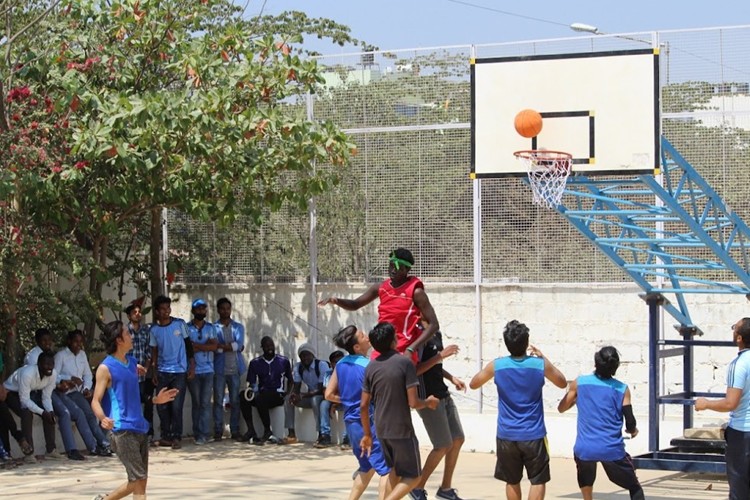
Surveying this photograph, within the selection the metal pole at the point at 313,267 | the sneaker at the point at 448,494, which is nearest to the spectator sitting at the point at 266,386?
the metal pole at the point at 313,267

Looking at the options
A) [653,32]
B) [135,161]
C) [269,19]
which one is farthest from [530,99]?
[269,19]

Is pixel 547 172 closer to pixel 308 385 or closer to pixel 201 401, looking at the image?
A: pixel 308 385

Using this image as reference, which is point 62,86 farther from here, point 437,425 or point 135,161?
point 437,425

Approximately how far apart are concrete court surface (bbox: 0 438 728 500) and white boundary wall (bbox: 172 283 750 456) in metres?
0.85

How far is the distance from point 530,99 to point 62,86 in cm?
531

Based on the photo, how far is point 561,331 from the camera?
1574cm

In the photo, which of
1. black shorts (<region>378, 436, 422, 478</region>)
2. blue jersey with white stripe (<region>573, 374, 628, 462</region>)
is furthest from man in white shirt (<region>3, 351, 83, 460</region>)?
blue jersey with white stripe (<region>573, 374, 628, 462</region>)

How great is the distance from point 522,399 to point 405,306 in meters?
1.76

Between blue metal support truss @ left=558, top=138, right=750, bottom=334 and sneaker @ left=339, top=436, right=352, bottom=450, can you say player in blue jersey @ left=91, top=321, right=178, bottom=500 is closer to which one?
blue metal support truss @ left=558, top=138, right=750, bottom=334

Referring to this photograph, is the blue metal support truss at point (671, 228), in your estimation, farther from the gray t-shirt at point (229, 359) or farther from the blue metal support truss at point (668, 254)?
the gray t-shirt at point (229, 359)

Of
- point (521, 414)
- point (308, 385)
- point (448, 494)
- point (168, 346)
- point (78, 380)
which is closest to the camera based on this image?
point (521, 414)

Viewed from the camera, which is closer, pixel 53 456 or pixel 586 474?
pixel 586 474

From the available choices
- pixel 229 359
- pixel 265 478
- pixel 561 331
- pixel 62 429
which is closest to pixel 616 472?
pixel 265 478

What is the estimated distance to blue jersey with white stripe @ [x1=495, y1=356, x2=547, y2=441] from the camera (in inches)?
376
